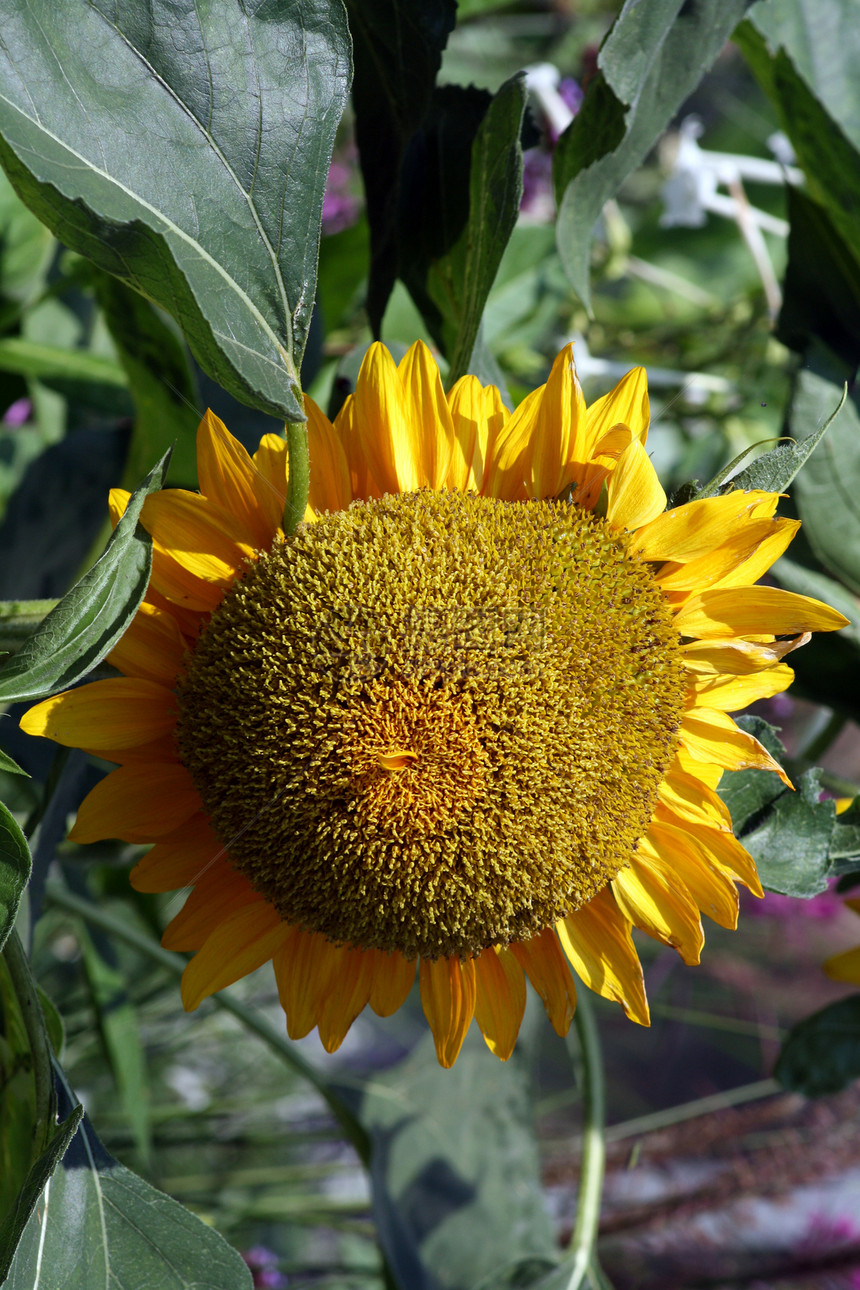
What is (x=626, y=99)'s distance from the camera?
16.2 inches

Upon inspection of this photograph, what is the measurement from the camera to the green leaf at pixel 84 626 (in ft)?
0.98

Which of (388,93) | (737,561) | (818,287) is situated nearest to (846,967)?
(737,561)

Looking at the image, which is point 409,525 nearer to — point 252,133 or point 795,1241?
point 252,133

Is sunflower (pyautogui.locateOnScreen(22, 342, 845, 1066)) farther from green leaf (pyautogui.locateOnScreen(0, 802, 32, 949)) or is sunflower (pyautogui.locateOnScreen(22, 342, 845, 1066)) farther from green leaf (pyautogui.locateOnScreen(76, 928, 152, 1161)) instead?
green leaf (pyautogui.locateOnScreen(76, 928, 152, 1161))

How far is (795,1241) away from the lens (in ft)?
3.96

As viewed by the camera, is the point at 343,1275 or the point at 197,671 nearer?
the point at 197,671

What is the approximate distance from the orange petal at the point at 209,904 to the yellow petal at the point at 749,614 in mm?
209

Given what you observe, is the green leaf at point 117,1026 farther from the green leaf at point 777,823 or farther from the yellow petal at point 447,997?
the green leaf at point 777,823

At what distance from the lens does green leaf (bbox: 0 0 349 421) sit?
0.30 meters

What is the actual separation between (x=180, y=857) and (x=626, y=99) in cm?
37

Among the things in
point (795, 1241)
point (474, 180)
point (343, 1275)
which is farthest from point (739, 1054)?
point (474, 180)

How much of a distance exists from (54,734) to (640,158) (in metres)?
0.38

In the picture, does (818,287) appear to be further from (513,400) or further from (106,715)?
(106,715)

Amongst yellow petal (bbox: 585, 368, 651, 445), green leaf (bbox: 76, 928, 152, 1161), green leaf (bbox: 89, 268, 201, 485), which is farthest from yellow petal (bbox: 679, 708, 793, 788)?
green leaf (bbox: 76, 928, 152, 1161)
